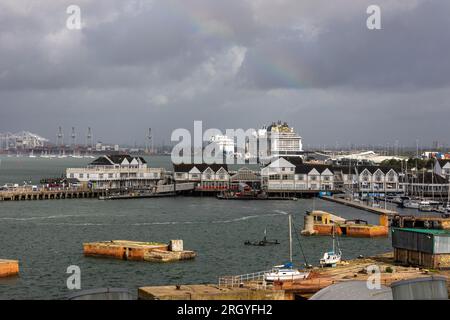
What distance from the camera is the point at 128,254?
31.0 m

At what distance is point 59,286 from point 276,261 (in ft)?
30.7

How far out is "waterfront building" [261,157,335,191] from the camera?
7219 centimetres

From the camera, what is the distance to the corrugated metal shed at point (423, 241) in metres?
25.6

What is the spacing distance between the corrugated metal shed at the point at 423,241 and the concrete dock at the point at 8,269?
13641mm

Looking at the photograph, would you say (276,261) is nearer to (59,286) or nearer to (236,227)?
(59,286)

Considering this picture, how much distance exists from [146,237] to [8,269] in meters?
12.7

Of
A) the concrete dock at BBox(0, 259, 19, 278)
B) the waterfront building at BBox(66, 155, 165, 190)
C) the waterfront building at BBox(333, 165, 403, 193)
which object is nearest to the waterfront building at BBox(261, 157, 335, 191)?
the waterfront building at BBox(333, 165, 403, 193)

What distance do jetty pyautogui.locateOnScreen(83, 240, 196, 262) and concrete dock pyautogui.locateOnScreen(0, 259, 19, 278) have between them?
4.96 m

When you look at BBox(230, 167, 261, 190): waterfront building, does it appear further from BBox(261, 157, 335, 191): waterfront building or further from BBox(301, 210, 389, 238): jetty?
BBox(301, 210, 389, 238): jetty

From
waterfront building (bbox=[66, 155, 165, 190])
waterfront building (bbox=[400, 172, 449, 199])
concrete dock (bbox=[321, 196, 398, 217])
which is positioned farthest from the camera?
waterfront building (bbox=[66, 155, 165, 190])

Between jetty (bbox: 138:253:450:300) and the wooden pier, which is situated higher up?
the wooden pier

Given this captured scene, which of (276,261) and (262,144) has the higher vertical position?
(262,144)
